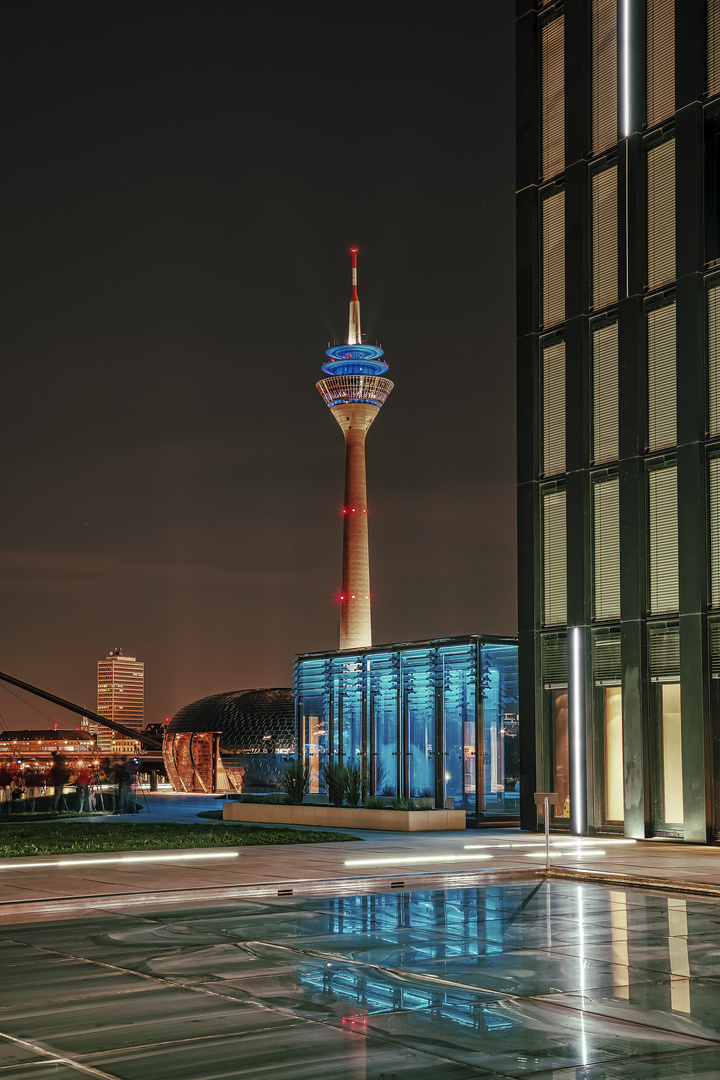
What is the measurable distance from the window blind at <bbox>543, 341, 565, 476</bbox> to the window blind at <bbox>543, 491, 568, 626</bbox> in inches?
31.1

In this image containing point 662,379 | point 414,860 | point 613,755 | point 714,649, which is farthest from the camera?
point 613,755

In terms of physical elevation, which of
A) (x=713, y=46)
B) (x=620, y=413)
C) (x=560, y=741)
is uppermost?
(x=713, y=46)

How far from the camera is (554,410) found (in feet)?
96.8

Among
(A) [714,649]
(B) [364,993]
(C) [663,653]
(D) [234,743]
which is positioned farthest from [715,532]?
(D) [234,743]

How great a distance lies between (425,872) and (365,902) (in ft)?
9.50

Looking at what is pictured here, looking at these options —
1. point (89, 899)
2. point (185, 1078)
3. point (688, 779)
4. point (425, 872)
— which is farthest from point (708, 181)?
point (185, 1078)

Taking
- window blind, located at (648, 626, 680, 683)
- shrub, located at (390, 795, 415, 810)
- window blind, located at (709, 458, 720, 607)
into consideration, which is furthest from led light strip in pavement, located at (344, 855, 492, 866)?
shrub, located at (390, 795, 415, 810)

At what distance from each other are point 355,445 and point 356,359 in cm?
981

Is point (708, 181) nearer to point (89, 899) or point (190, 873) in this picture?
point (190, 873)

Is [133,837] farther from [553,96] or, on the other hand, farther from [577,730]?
[553,96]

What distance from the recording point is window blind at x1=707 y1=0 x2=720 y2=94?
84.4 feet

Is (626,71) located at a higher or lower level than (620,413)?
higher

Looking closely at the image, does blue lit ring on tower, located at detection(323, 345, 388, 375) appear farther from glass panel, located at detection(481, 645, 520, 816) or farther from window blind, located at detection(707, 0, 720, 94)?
window blind, located at detection(707, 0, 720, 94)

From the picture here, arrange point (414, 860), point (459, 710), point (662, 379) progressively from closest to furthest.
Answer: point (414, 860)
point (662, 379)
point (459, 710)
